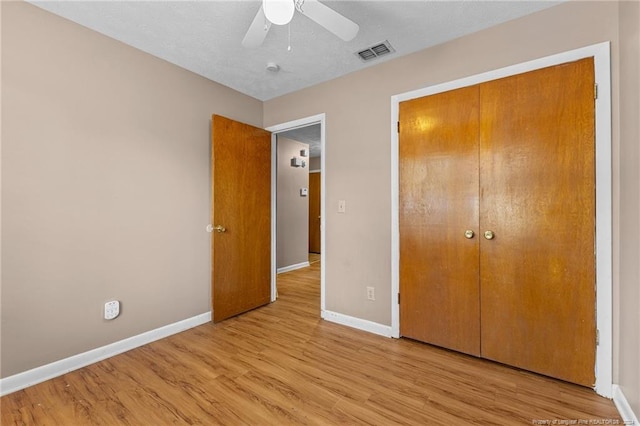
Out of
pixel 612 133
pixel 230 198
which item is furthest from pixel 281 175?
pixel 612 133

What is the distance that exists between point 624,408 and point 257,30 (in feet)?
9.55

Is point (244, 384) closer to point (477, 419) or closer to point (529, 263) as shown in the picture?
point (477, 419)

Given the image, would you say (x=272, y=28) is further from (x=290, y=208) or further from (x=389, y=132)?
(x=290, y=208)

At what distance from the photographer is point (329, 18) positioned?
5.11ft

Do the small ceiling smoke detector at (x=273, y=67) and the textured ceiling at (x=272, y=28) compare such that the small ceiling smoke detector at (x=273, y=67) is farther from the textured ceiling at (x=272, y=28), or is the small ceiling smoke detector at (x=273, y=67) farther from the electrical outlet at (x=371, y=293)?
the electrical outlet at (x=371, y=293)

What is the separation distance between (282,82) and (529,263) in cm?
267

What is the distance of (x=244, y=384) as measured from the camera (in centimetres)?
181

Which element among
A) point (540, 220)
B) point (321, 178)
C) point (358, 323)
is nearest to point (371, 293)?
point (358, 323)

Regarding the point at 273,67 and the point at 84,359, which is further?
the point at 273,67

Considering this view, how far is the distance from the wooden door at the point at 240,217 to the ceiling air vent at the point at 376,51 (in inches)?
54.1

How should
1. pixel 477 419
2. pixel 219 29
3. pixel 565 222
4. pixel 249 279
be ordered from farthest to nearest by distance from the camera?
pixel 249 279 < pixel 219 29 < pixel 565 222 < pixel 477 419

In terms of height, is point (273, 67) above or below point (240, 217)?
above

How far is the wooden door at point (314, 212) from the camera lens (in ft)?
23.1

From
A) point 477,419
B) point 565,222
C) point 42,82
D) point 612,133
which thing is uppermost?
point 42,82
